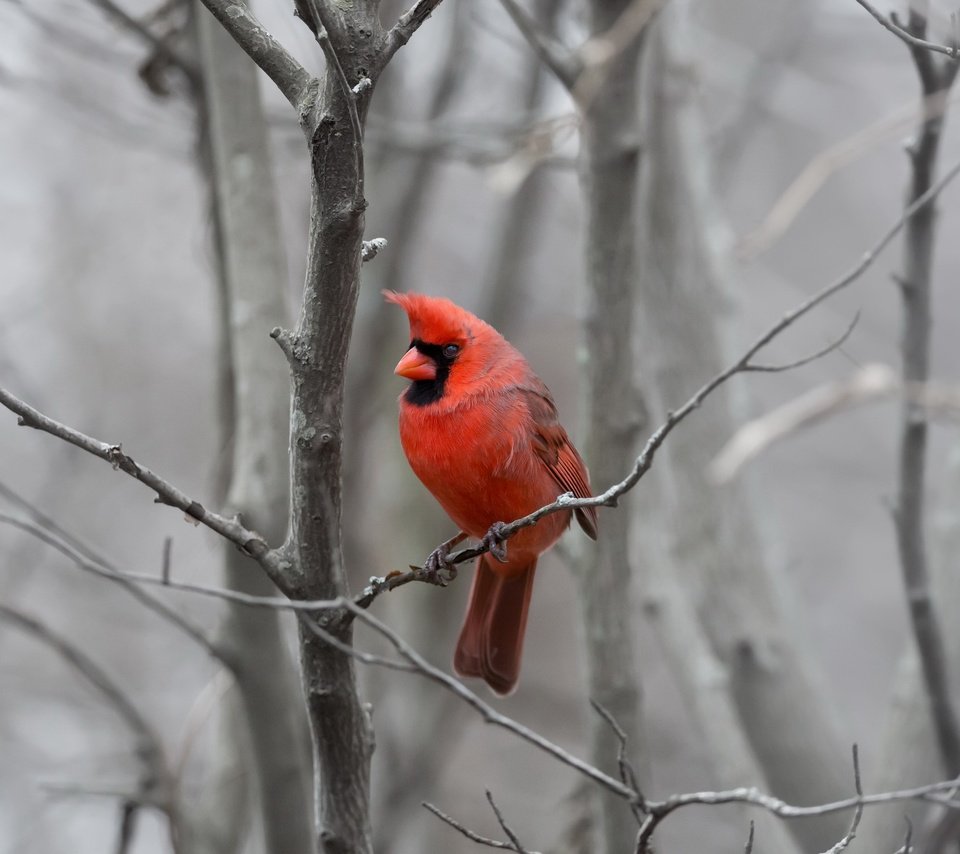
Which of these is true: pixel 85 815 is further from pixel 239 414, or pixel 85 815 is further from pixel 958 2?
pixel 958 2

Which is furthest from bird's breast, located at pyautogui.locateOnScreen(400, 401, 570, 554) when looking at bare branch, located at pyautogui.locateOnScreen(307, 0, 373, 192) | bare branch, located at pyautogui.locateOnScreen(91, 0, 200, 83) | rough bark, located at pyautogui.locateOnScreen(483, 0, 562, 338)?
rough bark, located at pyautogui.locateOnScreen(483, 0, 562, 338)

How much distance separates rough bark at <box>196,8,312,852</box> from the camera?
280 cm

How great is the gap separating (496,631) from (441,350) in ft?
2.58

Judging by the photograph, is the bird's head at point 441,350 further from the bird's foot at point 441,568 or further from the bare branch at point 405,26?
the bare branch at point 405,26

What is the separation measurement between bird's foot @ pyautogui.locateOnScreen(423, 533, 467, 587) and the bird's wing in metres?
0.31

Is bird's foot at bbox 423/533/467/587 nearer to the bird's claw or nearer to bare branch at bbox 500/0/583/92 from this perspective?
the bird's claw

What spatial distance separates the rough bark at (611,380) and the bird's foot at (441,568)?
1.41ft

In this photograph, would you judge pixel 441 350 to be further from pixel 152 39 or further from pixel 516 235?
pixel 516 235

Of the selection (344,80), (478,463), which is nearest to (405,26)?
(344,80)

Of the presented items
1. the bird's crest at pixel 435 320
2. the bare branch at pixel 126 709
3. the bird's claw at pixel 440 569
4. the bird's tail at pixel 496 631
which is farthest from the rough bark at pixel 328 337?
the bird's crest at pixel 435 320

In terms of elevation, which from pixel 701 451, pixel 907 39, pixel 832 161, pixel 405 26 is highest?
pixel 832 161

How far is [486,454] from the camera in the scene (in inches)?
116

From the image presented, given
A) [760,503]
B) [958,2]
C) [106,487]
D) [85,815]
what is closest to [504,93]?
[958,2]

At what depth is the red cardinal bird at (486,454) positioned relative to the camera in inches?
117
